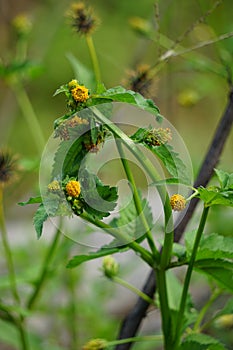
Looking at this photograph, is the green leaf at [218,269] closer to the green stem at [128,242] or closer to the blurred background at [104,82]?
the green stem at [128,242]

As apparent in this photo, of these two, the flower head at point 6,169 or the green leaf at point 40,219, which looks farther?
the flower head at point 6,169

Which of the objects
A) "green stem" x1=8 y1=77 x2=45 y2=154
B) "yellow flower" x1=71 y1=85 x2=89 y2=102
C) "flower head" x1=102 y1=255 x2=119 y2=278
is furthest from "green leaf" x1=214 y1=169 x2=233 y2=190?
"green stem" x1=8 y1=77 x2=45 y2=154

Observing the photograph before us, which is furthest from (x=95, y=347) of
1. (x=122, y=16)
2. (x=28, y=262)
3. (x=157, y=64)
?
(x=122, y=16)

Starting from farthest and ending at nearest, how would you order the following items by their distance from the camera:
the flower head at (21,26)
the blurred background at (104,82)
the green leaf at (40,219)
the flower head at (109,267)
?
the flower head at (21,26) → the blurred background at (104,82) → the flower head at (109,267) → the green leaf at (40,219)

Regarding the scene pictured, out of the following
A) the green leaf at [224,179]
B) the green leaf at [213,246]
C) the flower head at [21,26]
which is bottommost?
the green leaf at [213,246]

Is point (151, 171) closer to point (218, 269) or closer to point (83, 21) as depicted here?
point (218, 269)

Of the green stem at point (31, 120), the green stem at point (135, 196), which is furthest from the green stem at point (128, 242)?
the green stem at point (31, 120)

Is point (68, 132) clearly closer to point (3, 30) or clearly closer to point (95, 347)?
point (95, 347)

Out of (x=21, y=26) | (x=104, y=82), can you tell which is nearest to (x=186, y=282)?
(x=21, y=26)

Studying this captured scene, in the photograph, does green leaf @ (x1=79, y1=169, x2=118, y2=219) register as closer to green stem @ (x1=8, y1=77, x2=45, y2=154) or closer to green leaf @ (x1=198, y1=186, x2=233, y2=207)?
green leaf @ (x1=198, y1=186, x2=233, y2=207)
